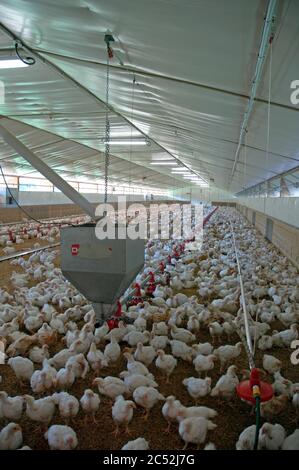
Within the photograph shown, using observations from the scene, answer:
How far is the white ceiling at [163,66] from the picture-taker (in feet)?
6.84

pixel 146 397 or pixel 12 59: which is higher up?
pixel 12 59

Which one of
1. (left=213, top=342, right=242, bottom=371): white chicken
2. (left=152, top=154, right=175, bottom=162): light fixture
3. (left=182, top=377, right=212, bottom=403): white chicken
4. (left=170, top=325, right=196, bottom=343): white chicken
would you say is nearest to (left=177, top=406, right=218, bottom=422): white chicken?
(left=182, top=377, right=212, bottom=403): white chicken

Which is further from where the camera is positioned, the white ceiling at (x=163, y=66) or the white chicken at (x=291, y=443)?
the white ceiling at (x=163, y=66)

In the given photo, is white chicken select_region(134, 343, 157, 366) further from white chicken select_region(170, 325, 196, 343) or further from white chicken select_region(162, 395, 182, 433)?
white chicken select_region(162, 395, 182, 433)


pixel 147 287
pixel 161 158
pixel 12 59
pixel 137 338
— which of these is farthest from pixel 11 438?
pixel 161 158

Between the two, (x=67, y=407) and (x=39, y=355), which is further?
(x=39, y=355)

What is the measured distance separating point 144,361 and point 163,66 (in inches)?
112

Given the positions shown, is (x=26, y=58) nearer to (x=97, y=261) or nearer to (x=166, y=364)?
(x=97, y=261)

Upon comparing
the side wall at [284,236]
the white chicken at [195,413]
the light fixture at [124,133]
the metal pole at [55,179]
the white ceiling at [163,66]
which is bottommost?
the white chicken at [195,413]

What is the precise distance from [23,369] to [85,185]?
20858mm

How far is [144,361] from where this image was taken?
2.98m

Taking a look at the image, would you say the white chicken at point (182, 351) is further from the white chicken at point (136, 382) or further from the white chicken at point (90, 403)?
the white chicken at point (90, 403)

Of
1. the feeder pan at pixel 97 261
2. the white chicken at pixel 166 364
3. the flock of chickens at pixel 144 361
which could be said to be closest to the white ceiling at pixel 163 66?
the feeder pan at pixel 97 261

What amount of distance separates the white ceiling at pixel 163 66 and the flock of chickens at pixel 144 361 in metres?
2.31
